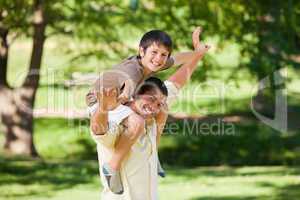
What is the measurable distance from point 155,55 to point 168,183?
6363 mm

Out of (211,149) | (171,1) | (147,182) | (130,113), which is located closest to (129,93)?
(130,113)

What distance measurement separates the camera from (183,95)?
59.0ft

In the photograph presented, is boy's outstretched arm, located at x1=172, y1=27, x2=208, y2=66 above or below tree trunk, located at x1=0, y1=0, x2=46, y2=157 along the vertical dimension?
above

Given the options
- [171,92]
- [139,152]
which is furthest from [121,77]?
[171,92]

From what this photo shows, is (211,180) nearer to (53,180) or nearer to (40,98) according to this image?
(53,180)

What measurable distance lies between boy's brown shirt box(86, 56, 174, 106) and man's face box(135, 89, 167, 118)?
7 cm

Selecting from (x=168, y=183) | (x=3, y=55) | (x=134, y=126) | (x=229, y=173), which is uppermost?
(x=134, y=126)

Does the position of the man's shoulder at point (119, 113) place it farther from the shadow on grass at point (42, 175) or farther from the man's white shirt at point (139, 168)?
the shadow on grass at point (42, 175)

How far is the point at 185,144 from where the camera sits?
16938mm

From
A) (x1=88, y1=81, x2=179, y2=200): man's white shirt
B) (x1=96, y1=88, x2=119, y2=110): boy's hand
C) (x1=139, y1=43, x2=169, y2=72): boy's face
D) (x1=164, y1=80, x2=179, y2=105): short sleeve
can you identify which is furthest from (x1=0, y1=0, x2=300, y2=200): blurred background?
(x1=96, y1=88, x2=119, y2=110): boy's hand

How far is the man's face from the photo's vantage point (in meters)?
4.04

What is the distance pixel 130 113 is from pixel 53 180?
22.2 feet

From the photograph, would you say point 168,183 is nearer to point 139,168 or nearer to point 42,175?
point 42,175

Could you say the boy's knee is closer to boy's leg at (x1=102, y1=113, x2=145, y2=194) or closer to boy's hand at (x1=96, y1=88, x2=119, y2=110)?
boy's leg at (x1=102, y1=113, x2=145, y2=194)
